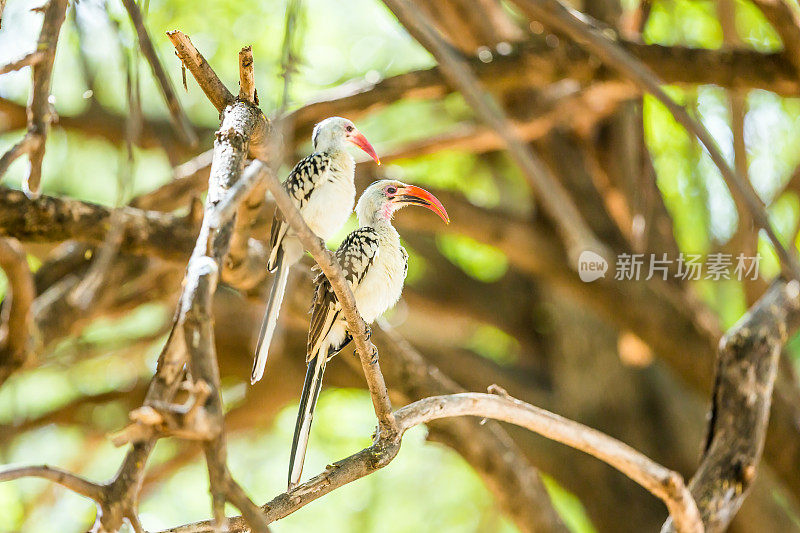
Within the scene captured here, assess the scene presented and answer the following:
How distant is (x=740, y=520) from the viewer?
18.0ft

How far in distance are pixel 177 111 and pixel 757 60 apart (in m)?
3.41

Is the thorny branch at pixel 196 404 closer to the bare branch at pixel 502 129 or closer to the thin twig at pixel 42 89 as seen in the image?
the bare branch at pixel 502 129

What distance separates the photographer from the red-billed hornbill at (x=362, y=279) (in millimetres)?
1781

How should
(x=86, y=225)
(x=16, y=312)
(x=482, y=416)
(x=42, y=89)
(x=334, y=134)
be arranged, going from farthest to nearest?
(x=16, y=312) → (x=86, y=225) → (x=482, y=416) → (x=42, y=89) → (x=334, y=134)

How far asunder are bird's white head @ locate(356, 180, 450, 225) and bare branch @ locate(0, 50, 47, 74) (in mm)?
973

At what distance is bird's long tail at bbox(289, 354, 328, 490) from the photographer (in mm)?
1677

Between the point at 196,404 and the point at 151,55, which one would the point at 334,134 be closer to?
the point at 151,55

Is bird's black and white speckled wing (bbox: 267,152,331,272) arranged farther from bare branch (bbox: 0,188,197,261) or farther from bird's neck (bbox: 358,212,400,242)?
bare branch (bbox: 0,188,197,261)

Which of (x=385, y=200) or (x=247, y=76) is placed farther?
(x=385, y=200)

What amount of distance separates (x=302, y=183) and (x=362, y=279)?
28 centimetres

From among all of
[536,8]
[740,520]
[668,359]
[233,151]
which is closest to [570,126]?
[668,359]

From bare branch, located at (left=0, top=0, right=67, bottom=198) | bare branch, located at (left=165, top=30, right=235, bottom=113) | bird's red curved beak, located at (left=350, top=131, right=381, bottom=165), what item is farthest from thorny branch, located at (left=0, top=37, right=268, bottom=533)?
bare branch, located at (left=0, top=0, right=67, bottom=198)

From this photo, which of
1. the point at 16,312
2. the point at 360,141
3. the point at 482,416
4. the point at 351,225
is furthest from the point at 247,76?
the point at 351,225

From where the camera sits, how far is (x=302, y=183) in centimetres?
185
